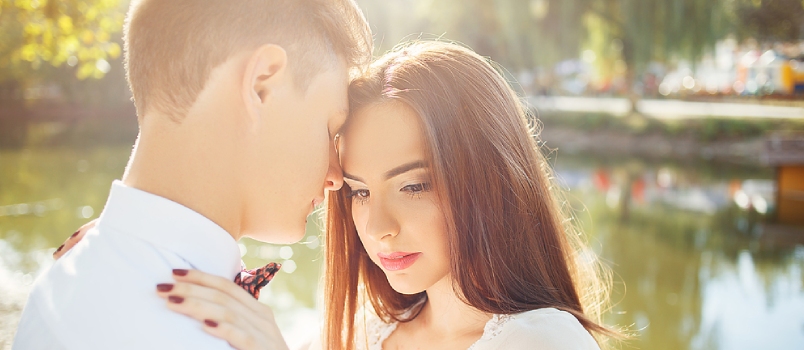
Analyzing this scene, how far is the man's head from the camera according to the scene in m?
1.14

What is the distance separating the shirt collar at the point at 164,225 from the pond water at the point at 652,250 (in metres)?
1.33

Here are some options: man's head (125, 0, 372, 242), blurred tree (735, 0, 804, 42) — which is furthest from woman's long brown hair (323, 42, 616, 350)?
blurred tree (735, 0, 804, 42)

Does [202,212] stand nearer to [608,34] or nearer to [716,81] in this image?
[608,34]

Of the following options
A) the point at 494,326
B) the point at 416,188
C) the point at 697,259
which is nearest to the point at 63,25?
the point at 416,188

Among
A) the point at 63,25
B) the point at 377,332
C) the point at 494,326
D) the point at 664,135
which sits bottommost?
the point at 664,135

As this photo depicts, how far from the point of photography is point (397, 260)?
1.77 metres

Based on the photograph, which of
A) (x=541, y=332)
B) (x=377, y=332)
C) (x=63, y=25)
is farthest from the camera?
(x=63, y=25)

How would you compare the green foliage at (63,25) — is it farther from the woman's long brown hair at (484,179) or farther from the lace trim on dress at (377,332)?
the woman's long brown hair at (484,179)

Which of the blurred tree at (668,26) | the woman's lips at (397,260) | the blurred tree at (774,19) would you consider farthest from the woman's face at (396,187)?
the blurred tree at (774,19)

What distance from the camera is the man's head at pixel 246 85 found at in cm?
114

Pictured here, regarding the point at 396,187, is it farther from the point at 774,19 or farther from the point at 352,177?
the point at 774,19

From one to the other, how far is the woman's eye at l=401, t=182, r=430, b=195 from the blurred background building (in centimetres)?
60

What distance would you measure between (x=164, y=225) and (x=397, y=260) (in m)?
0.79

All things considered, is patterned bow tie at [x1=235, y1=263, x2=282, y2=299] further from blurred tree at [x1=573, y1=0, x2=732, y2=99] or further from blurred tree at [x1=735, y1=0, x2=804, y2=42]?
blurred tree at [x1=735, y1=0, x2=804, y2=42]
